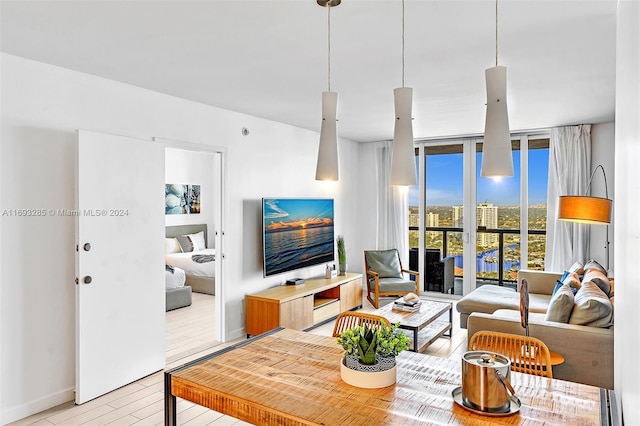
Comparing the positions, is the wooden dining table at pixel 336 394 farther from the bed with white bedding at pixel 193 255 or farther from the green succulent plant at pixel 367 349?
the bed with white bedding at pixel 193 255

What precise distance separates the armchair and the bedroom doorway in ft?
6.85

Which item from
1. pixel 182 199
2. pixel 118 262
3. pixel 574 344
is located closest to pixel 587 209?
pixel 574 344

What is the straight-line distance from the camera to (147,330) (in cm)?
368

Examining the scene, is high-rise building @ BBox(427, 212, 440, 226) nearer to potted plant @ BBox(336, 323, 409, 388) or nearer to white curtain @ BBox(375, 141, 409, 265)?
white curtain @ BBox(375, 141, 409, 265)

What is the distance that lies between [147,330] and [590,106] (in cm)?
471

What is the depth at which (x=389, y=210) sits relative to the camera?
6.89 metres

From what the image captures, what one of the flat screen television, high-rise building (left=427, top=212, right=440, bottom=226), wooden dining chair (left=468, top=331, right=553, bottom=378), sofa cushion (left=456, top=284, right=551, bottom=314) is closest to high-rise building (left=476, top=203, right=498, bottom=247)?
high-rise building (left=427, top=212, right=440, bottom=226)

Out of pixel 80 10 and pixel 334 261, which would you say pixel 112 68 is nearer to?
pixel 80 10

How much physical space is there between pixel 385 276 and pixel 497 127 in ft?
14.8

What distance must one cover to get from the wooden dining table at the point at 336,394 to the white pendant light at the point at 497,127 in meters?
0.87

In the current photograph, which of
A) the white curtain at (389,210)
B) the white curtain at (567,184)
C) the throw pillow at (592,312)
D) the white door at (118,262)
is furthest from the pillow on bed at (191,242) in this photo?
the throw pillow at (592,312)

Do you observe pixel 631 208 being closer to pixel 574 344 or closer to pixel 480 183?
pixel 574 344

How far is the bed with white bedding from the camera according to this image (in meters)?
6.78

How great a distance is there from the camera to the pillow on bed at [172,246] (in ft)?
24.5
